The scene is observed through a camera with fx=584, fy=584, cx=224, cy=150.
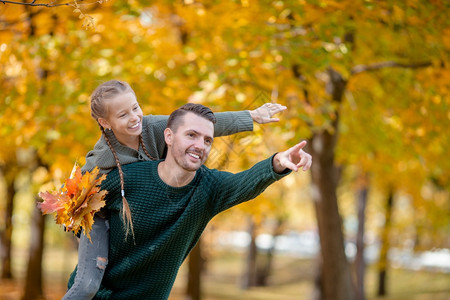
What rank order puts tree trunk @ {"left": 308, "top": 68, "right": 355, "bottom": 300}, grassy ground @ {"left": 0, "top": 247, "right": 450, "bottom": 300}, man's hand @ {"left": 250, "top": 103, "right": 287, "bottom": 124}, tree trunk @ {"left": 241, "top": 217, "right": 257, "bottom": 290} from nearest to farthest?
man's hand @ {"left": 250, "top": 103, "right": 287, "bottom": 124}, tree trunk @ {"left": 308, "top": 68, "right": 355, "bottom": 300}, grassy ground @ {"left": 0, "top": 247, "right": 450, "bottom": 300}, tree trunk @ {"left": 241, "top": 217, "right": 257, "bottom": 290}

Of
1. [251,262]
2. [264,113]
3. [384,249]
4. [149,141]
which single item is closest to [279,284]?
[251,262]

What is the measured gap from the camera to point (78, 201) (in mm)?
2725

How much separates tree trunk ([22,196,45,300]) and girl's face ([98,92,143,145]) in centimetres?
971

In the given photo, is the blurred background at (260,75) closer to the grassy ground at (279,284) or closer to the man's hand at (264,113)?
the man's hand at (264,113)

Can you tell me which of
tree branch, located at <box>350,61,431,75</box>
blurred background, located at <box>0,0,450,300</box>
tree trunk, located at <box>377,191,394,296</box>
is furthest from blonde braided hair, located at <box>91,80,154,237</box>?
tree trunk, located at <box>377,191,394,296</box>

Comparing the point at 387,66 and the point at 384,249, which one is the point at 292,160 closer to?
the point at 387,66

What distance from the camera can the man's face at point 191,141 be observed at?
269 centimetres

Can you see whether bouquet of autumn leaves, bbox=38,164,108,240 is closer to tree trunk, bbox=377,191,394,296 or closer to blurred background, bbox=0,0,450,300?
blurred background, bbox=0,0,450,300

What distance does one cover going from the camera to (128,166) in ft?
9.43

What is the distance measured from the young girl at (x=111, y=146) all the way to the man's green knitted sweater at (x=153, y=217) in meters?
0.05

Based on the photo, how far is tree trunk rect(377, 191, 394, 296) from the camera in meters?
15.4

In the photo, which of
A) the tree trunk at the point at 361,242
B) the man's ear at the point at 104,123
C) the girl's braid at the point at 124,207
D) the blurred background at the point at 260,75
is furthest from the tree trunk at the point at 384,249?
the man's ear at the point at 104,123

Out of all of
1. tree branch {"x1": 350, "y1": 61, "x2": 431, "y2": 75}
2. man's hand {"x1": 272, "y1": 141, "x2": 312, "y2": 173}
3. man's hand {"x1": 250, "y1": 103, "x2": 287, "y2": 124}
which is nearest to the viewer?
man's hand {"x1": 272, "y1": 141, "x2": 312, "y2": 173}

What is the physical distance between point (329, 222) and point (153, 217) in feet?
22.2
